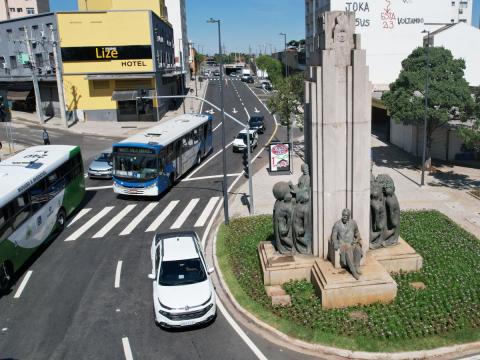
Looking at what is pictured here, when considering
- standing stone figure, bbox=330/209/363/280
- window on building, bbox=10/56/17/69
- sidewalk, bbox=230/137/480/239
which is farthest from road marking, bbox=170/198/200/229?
window on building, bbox=10/56/17/69

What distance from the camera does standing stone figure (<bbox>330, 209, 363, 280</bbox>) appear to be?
50.7ft

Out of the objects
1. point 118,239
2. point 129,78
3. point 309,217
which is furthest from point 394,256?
point 129,78

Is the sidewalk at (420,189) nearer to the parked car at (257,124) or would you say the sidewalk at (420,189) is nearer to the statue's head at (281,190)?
the statue's head at (281,190)

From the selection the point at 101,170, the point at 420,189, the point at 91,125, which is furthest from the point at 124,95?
the point at 420,189

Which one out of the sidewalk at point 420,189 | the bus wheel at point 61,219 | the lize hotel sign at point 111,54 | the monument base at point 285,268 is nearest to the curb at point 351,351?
the monument base at point 285,268

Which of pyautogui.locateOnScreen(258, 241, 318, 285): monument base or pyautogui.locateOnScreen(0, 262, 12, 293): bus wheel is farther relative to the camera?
pyautogui.locateOnScreen(0, 262, 12, 293): bus wheel

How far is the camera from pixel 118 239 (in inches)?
855

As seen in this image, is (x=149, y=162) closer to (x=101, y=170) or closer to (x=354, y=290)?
(x=101, y=170)

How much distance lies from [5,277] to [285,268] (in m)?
9.92

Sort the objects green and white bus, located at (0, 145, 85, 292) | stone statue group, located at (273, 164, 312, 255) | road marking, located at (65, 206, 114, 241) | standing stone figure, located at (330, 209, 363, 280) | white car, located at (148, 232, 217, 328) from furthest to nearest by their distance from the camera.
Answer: road marking, located at (65, 206, 114, 241), green and white bus, located at (0, 145, 85, 292), stone statue group, located at (273, 164, 312, 255), standing stone figure, located at (330, 209, 363, 280), white car, located at (148, 232, 217, 328)

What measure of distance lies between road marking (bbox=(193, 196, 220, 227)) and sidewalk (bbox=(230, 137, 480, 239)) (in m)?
1.10

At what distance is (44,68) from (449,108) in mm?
47124

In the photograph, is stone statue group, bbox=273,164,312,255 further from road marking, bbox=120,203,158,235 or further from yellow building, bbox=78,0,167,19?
yellow building, bbox=78,0,167,19

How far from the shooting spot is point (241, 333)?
13961mm
